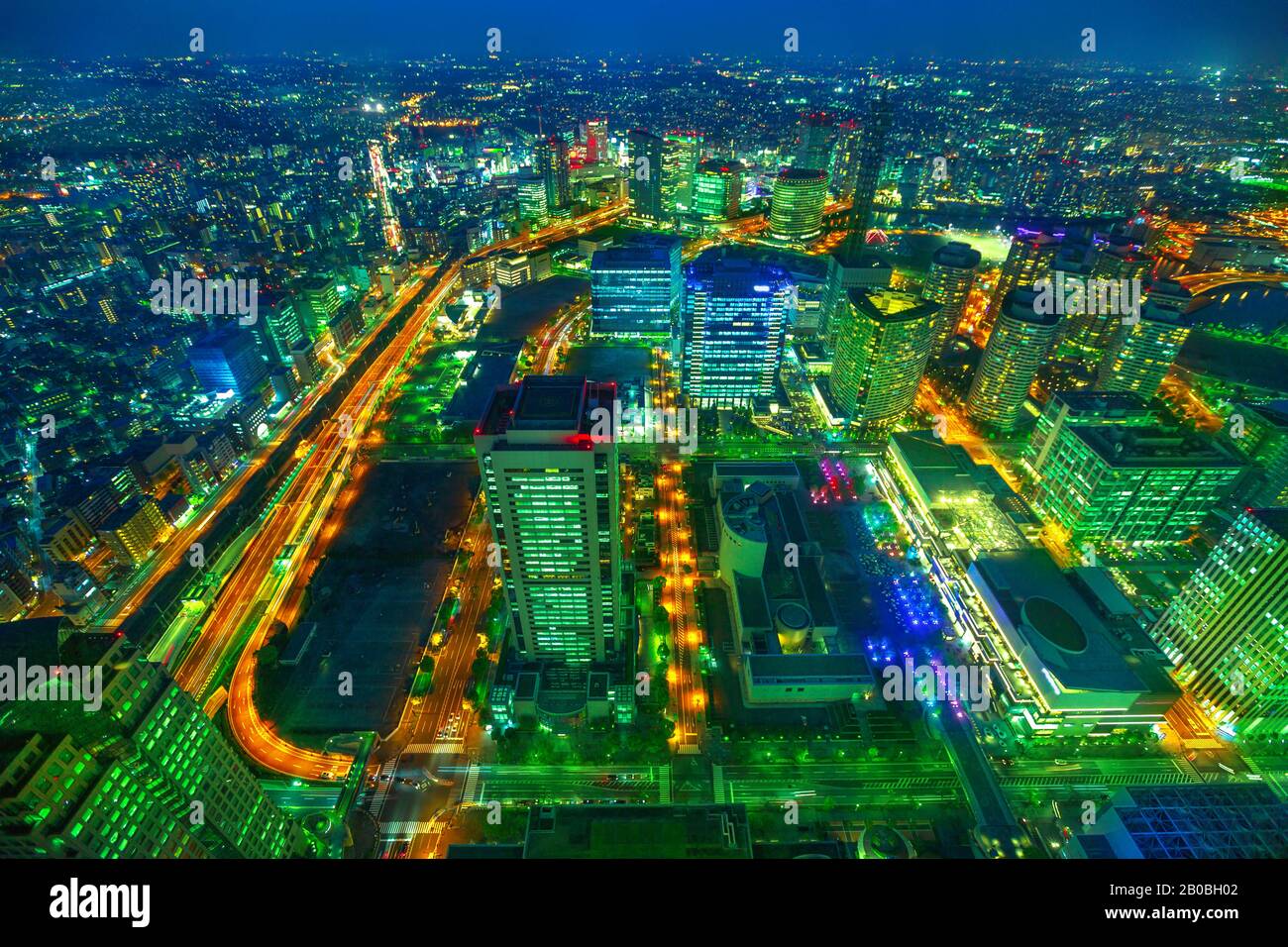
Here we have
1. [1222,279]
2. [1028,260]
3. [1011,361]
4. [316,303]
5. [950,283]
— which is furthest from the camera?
[1222,279]

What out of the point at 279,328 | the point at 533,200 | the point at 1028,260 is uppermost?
the point at 1028,260

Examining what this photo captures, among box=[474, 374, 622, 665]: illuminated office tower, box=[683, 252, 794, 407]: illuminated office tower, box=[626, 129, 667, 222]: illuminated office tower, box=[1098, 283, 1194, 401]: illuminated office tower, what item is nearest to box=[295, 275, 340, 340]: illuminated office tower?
box=[683, 252, 794, 407]: illuminated office tower

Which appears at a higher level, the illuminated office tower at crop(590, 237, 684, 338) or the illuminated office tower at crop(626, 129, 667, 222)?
→ the illuminated office tower at crop(626, 129, 667, 222)

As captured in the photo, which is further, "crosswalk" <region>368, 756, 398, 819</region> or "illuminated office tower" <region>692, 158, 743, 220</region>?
"illuminated office tower" <region>692, 158, 743, 220</region>

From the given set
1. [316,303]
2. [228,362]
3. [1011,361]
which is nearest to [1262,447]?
[1011,361]

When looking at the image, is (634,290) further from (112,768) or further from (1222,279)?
(1222,279)

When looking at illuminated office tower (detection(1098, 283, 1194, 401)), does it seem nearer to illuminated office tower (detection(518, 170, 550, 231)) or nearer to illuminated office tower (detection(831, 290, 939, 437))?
illuminated office tower (detection(831, 290, 939, 437))
